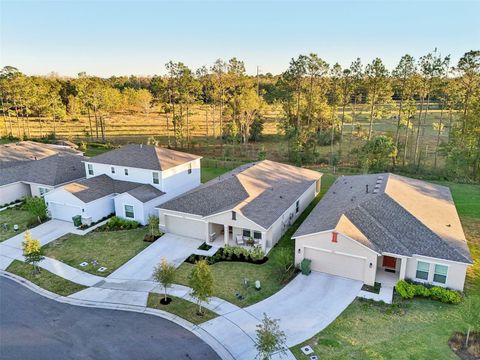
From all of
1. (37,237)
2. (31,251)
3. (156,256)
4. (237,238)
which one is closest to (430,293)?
(237,238)

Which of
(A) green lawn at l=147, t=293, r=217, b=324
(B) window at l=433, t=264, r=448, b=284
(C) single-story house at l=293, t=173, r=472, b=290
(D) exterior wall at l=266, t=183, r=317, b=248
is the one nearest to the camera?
(A) green lawn at l=147, t=293, r=217, b=324

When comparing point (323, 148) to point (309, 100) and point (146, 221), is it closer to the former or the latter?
point (309, 100)

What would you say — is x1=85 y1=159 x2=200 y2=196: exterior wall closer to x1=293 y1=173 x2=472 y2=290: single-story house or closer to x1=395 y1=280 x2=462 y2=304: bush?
x1=293 y1=173 x2=472 y2=290: single-story house

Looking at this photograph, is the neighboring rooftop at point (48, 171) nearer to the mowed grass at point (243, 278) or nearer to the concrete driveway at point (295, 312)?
the mowed grass at point (243, 278)

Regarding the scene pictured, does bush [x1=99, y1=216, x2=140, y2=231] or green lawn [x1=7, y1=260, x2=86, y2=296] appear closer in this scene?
green lawn [x1=7, y1=260, x2=86, y2=296]

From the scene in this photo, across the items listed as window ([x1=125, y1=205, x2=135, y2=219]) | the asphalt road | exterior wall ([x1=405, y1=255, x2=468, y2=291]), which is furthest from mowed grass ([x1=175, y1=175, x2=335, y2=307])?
window ([x1=125, y1=205, x2=135, y2=219])

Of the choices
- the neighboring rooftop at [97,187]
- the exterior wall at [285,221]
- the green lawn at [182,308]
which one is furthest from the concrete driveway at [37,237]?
the exterior wall at [285,221]

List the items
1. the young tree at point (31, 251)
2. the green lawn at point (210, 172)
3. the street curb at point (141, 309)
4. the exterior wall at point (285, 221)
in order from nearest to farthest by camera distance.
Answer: the street curb at point (141, 309) < the young tree at point (31, 251) < the exterior wall at point (285, 221) < the green lawn at point (210, 172)
